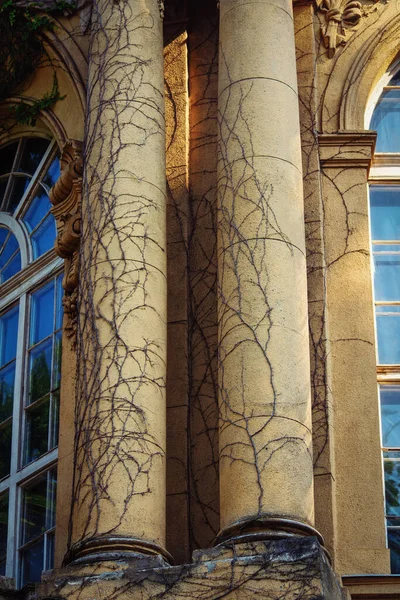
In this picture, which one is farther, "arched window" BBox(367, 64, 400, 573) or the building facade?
"arched window" BBox(367, 64, 400, 573)

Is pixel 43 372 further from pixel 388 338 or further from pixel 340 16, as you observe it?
pixel 340 16

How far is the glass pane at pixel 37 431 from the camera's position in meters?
11.9

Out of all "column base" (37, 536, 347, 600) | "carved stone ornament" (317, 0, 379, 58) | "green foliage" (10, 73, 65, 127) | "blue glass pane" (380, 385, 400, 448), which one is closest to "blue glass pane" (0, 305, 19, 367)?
"green foliage" (10, 73, 65, 127)

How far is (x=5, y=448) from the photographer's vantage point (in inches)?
483

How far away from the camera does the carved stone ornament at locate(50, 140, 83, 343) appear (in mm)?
11375

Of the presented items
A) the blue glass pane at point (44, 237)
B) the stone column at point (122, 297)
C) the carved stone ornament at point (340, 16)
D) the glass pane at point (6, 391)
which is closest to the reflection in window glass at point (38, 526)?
the glass pane at point (6, 391)

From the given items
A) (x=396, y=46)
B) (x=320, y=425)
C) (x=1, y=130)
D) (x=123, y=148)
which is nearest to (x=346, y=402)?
(x=320, y=425)

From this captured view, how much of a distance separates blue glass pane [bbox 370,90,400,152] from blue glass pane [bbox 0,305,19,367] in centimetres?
365

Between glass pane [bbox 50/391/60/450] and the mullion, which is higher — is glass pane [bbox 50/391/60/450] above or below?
below

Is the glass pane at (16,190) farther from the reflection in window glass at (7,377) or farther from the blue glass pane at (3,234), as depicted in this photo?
the reflection in window glass at (7,377)

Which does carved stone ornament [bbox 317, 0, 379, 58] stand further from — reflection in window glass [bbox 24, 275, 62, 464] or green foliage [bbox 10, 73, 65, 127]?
reflection in window glass [bbox 24, 275, 62, 464]

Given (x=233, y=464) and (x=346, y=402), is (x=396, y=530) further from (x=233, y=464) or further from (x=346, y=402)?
(x=233, y=464)

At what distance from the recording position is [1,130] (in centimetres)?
1366

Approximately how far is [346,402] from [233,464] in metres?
1.57
